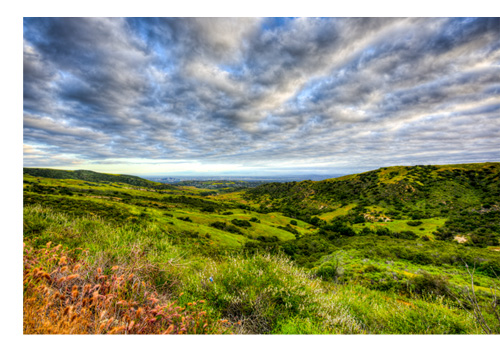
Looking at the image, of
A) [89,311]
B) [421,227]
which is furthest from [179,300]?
[421,227]

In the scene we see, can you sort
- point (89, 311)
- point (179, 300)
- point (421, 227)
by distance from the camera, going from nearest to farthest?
point (89, 311) → point (179, 300) → point (421, 227)

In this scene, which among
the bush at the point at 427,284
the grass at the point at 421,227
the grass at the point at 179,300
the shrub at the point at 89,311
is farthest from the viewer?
the grass at the point at 421,227

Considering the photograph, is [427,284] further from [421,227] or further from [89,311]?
[421,227]

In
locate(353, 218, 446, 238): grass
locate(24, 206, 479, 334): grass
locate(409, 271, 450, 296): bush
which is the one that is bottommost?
locate(353, 218, 446, 238): grass

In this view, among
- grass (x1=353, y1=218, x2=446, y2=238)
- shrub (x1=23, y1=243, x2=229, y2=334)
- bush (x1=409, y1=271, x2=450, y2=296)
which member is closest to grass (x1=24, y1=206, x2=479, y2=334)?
shrub (x1=23, y1=243, x2=229, y2=334)

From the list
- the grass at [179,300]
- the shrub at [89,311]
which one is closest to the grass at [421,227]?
the grass at [179,300]

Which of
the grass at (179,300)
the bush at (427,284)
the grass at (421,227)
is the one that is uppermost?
the grass at (179,300)

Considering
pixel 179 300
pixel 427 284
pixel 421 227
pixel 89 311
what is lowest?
pixel 421 227

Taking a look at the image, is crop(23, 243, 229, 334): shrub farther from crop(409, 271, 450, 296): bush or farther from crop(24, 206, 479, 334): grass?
crop(409, 271, 450, 296): bush

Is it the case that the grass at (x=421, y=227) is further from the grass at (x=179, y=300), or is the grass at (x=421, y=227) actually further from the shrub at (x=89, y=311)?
the shrub at (x=89, y=311)

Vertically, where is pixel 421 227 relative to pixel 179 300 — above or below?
below

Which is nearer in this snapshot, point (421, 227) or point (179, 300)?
point (179, 300)
